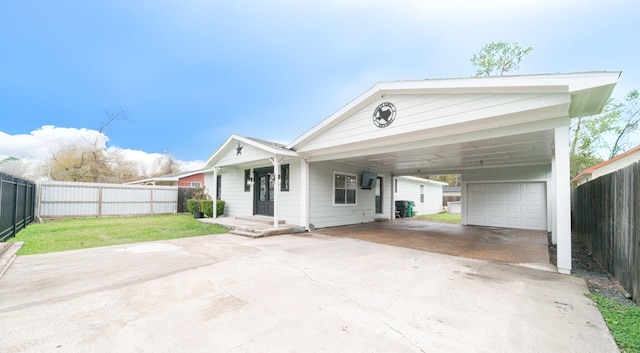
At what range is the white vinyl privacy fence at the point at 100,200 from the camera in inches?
408

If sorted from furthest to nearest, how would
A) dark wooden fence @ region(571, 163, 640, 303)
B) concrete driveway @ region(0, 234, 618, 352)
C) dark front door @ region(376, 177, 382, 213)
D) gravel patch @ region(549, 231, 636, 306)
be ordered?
→ dark front door @ region(376, 177, 382, 213) < gravel patch @ region(549, 231, 636, 306) < dark wooden fence @ region(571, 163, 640, 303) < concrete driveway @ region(0, 234, 618, 352)

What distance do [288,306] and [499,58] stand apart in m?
21.9

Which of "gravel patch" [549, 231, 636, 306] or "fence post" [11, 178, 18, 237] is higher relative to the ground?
"fence post" [11, 178, 18, 237]

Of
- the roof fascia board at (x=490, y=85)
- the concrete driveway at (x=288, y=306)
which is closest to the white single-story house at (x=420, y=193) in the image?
the roof fascia board at (x=490, y=85)

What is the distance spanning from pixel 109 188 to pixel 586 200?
17410 millimetres

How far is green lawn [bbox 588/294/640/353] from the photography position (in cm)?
212

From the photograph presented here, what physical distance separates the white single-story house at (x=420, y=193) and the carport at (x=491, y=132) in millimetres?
5466

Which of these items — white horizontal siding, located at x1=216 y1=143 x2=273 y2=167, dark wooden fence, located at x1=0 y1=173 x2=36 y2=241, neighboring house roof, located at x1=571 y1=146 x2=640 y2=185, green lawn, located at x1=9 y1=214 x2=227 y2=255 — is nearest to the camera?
green lawn, located at x1=9 y1=214 x2=227 y2=255

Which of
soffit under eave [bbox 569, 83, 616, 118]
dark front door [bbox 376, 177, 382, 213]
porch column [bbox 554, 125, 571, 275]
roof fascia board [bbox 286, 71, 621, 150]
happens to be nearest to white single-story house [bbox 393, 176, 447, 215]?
dark front door [bbox 376, 177, 382, 213]

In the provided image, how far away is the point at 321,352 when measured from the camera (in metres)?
1.94

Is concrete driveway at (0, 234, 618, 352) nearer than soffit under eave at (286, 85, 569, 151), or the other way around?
concrete driveway at (0, 234, 618, 352)

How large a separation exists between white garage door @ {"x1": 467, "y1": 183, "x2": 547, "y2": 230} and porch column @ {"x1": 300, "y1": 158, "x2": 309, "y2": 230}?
24.6ft

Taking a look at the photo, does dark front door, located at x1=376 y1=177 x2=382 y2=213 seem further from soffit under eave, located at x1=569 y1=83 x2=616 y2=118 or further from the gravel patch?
soffit under eave, located at x1=569 y1=83 x2=616 y2=118

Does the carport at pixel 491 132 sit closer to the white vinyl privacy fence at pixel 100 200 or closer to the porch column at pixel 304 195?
the porch column at pixel 304 195
